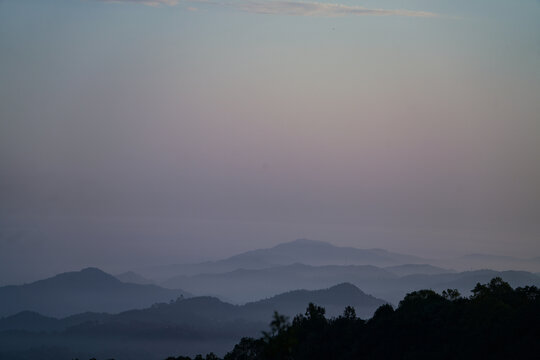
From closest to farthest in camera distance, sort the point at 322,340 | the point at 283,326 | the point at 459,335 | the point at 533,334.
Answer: the point at 283,326
the point at 533,334
the point at 459,335
the point at 322,340

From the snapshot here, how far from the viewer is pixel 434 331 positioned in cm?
6375

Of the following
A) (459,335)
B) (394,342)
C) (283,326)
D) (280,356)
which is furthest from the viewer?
(394,342)

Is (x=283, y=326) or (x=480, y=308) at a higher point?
(x=480, y=308)

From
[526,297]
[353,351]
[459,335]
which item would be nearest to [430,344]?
[459,335]

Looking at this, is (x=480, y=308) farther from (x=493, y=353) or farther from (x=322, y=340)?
(x=322, y=340)

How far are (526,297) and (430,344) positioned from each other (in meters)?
12.5

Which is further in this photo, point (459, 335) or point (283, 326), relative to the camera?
point (459, 335)

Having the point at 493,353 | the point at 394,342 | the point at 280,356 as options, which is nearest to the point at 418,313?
the point at 394,342

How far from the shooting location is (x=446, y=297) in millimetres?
77625

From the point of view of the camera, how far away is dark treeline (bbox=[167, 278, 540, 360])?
177 feet

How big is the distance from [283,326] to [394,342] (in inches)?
1236

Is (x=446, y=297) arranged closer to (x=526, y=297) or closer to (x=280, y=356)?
(x=526, y=297)

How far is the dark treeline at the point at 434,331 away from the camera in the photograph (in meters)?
54.1

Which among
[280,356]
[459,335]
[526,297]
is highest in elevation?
[526,297]
